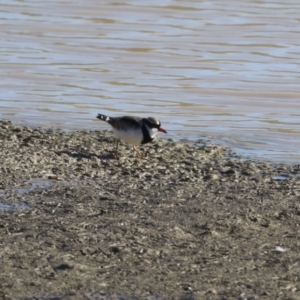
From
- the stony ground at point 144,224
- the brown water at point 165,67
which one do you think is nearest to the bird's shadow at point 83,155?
the stony ground at point 144,224

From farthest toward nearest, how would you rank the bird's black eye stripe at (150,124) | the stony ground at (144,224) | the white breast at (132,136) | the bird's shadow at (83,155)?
1. the bird's black eye stripe at (150,124)
2. the white breast at (132,136)
3. the bird's shadow at (83,155)
4. the stony ground at (144,224)

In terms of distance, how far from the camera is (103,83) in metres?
14.7

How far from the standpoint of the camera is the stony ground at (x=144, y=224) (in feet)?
20.1

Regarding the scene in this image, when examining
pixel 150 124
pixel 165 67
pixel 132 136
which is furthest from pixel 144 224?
pixel 165 67

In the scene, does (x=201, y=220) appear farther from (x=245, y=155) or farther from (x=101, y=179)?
(x=245, y=155)

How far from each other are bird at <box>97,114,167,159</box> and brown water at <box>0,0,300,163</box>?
1.10 meters

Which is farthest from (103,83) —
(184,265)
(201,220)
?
(184,265)

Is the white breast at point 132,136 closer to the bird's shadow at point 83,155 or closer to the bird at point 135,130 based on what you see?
the bird at point 135,130

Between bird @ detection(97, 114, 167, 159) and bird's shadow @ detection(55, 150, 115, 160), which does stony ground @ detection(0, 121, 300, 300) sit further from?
bird @ detection(97, 114, 167, 159)

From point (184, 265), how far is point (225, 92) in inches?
319

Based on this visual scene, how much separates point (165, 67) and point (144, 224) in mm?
8813

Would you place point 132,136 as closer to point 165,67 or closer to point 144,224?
point 144,224

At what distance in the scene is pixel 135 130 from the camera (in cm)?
1028

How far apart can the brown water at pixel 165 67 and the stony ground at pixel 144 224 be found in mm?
1763
